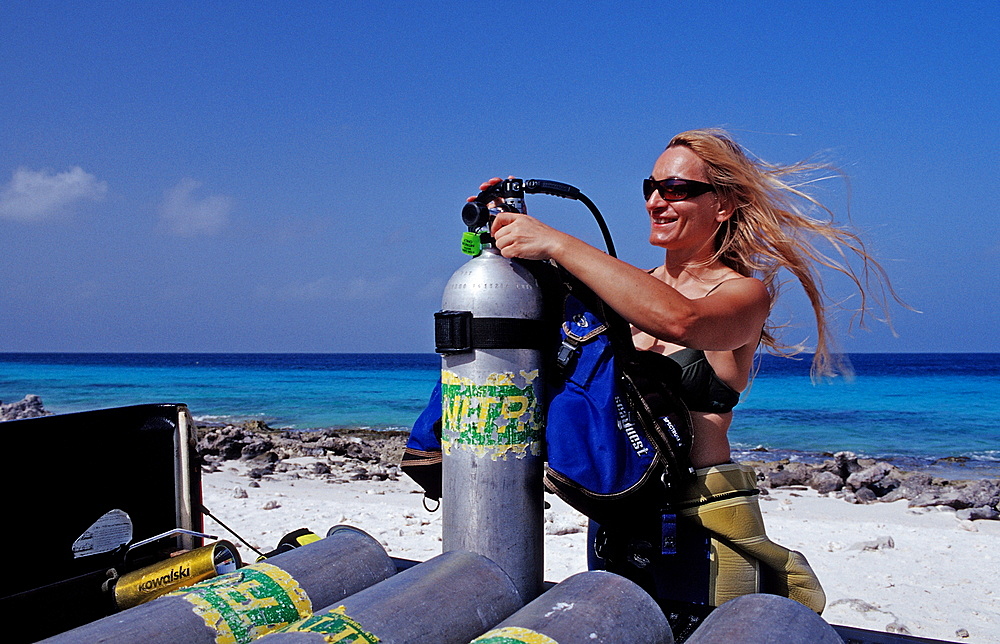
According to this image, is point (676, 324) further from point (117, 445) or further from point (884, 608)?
point (884, 608)

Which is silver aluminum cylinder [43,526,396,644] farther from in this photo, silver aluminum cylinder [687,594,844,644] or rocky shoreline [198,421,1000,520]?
rocky shoreline [198,421,1000,520]

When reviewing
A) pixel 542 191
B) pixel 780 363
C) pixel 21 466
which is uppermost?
pixel 542 191

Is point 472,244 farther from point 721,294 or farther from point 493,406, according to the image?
point 721,294

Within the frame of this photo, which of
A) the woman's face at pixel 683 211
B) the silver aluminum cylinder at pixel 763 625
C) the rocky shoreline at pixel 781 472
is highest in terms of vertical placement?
the woman's face at pixel 683 211

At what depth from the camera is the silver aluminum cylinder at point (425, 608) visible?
5.42ft

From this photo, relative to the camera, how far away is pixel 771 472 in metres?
9.47

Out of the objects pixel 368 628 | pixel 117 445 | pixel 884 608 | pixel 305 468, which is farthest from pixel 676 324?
pixel 305 468

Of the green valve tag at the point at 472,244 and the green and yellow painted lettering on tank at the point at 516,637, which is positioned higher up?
the green valve tag at the point at 472,244

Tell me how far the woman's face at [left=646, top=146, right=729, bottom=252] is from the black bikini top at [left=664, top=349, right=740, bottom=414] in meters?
0.45

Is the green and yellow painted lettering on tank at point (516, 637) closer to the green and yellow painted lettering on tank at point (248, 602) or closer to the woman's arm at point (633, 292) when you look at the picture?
A: the green and yellow painted lettering on tank at point (248, 602)

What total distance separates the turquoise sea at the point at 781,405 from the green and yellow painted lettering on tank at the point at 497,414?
13369 mm

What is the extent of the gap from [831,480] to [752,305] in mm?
7216

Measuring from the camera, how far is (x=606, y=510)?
2.24 meters

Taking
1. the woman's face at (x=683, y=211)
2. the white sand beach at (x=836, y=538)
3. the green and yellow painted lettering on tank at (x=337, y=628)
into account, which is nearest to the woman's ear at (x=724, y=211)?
the woman's face at (x=683, y=211)
